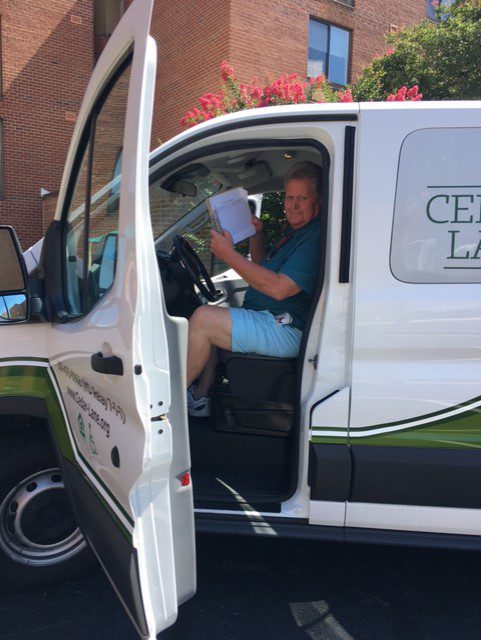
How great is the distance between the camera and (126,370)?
1.75 meters

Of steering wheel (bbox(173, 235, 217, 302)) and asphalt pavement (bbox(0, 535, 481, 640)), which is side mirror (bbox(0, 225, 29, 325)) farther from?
asphalt pavement (bbox(0, 535, 481, 640))

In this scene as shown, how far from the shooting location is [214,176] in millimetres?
3258

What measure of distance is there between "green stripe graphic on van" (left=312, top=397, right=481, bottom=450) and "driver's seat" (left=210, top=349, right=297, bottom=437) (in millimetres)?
360

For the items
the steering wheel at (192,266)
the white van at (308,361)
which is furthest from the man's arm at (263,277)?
the steering wheel at (192,266)

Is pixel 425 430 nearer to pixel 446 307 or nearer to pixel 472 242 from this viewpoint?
pixel 446 307

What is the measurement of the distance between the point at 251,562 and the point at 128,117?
2.29 metres

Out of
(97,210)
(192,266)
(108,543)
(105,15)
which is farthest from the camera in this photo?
(105,15)

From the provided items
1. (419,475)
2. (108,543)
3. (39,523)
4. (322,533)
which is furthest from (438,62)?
(108,543)

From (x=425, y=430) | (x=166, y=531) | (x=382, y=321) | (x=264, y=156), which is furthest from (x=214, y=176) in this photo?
(x=166, y=531)

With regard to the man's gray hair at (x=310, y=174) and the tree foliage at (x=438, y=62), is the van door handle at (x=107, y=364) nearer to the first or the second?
the man's gray hair at (x=310, y=174)

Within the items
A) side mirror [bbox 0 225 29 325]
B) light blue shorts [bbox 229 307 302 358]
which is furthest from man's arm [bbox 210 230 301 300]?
side mirror [bbox 0 225 29 325]

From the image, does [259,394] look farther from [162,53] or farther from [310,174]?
[162,53]

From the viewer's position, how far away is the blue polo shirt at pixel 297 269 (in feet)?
8.80

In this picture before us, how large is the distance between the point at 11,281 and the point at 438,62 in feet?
32.8
